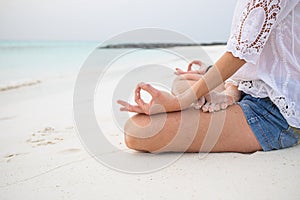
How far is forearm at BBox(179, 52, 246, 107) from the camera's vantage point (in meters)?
1.07

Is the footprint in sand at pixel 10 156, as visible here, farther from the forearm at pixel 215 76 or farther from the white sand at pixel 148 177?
the forearm at pixel 215 76

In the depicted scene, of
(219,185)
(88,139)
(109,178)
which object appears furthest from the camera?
(88,139)

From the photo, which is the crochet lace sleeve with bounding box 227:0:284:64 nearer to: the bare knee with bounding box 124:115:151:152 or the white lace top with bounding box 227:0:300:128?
the white lace top with bounding box 227:0:300:128

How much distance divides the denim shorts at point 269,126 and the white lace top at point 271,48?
0.05 meters

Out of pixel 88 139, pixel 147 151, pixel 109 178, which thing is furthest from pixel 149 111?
pixel 88 139

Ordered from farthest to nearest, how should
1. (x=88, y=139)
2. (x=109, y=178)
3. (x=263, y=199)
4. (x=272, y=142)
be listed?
(x=88, y=139), (x=272, y=142), (x=109, y=178), (x=263, y=199)

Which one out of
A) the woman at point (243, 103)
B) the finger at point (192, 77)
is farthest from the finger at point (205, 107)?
the finger at point (192, 77)

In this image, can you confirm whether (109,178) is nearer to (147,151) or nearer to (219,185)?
(147,151)

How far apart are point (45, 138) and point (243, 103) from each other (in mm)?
1028

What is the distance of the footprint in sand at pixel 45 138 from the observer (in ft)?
5.01

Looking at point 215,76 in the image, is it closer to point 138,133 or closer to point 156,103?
point 156,103

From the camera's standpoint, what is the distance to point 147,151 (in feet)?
4.17

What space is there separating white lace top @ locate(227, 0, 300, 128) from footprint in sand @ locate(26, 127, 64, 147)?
975 mm

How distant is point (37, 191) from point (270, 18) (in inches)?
37.9
